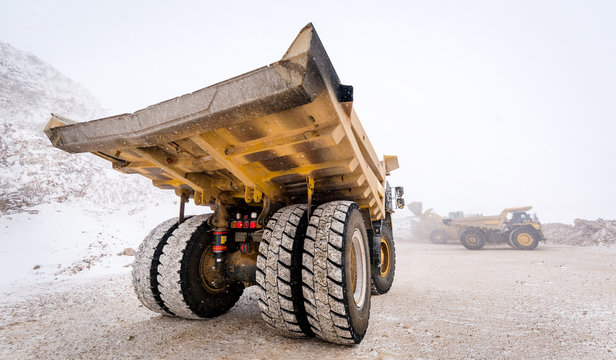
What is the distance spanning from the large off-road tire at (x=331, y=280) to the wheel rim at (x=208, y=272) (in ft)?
4.75

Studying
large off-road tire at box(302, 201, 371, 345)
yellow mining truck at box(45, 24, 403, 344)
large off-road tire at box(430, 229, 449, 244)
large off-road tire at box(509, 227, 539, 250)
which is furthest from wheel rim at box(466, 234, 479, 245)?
large off-road tire at box(302, 201, 371, 345)

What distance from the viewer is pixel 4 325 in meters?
2.89

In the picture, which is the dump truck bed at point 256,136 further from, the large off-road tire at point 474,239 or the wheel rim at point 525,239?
the wheel rim at point 525,239

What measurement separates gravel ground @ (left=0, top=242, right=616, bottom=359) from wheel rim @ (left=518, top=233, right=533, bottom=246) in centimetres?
1113

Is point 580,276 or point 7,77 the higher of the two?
point 7,77

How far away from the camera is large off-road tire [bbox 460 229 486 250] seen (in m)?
14.6

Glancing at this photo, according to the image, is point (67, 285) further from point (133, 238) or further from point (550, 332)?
point (550, 332)

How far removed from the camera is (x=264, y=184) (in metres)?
2.82

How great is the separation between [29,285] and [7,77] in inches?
1469

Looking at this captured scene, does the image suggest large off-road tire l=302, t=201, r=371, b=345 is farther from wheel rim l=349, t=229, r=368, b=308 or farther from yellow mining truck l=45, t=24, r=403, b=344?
wheel rim l=349, t=229, r=368, b=308

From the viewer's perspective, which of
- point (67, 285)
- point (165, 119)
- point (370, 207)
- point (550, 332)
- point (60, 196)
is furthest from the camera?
point (60, 196)

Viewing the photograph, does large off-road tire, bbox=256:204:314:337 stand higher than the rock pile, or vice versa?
large off-road tire, bbox=256:204:314:337

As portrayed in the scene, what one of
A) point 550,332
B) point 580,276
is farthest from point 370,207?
point 580,276

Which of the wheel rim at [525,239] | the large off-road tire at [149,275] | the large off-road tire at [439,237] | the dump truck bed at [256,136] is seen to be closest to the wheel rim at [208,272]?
the large off-road tire at [149,275]
